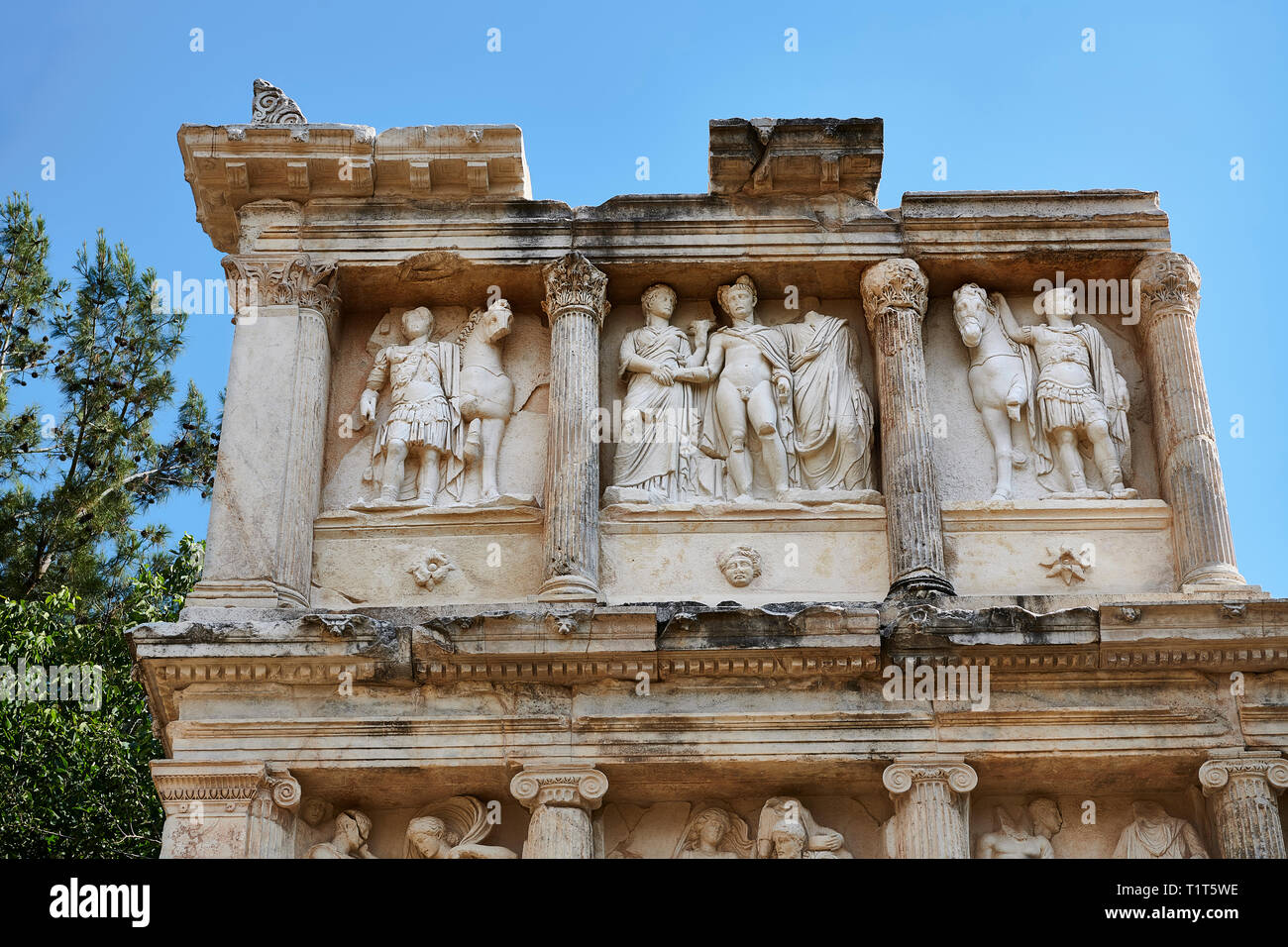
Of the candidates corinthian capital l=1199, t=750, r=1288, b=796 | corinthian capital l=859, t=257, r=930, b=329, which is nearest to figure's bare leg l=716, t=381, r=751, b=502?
corinthian capital l=859, t=257, r=930, b=329

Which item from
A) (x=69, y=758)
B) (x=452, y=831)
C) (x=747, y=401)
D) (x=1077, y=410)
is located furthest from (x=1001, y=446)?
(x=69, y=758)

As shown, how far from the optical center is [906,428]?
13.6 meters

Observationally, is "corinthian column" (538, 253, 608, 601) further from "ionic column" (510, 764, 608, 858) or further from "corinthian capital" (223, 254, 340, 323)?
"corinthian capital" (223, 254, 340, 323)

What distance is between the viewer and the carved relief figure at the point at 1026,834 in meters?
12.4

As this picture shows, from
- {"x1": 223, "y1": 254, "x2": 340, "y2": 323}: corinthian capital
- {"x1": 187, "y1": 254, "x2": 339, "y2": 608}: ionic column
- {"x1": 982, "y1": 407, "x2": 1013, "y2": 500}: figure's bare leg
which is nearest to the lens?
{"x1": 187, "y1": 254, "x2": 339, "y2": 608}: ionic column

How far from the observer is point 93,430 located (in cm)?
2117

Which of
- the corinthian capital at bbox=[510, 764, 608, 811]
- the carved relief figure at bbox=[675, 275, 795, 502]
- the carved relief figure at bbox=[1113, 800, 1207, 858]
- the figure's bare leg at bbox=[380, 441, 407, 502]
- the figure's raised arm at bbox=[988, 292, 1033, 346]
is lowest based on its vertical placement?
the carved relief figure at bbox=[1113, 800, 1207, 858]

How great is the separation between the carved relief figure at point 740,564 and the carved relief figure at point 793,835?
1518 millimetres

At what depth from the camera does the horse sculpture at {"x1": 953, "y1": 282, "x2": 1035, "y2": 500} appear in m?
13.9

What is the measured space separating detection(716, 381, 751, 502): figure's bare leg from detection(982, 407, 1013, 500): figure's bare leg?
5.62 feet

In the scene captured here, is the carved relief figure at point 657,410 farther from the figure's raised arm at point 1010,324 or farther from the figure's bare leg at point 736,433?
the figure's raised arm at point 1010,324

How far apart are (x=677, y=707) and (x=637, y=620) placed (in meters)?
0.62
